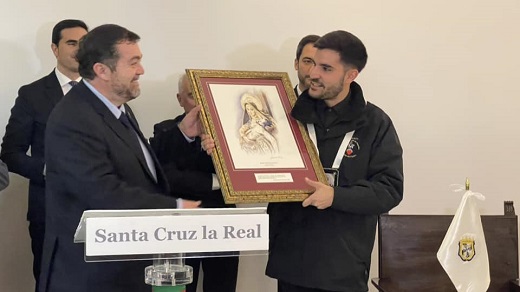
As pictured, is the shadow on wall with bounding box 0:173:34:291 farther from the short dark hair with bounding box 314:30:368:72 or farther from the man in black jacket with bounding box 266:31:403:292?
the short dark hair with bounding box 314:30:368:72

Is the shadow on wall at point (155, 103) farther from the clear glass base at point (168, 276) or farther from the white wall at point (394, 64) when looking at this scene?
the clear glass base at point (168, 276)

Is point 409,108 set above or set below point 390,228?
above

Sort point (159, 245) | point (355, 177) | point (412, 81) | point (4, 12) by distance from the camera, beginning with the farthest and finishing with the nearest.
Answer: point (412, 81) → point (4, 12) → point (355, 177) → point (159, 245)

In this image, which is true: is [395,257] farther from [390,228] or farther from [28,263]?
[28,263]

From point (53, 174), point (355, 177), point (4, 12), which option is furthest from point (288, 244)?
point (4, 12)

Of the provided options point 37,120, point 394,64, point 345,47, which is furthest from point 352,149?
point 37,120

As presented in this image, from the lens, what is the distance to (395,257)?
8.38 feet

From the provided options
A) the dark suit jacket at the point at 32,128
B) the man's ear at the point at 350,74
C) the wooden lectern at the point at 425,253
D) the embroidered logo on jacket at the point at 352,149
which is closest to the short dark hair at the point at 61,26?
the dark suit jacket at the point at 32,128

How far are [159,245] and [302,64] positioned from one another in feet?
5.62

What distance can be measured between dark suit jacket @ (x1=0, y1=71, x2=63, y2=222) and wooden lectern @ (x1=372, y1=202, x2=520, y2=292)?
5.13 ft

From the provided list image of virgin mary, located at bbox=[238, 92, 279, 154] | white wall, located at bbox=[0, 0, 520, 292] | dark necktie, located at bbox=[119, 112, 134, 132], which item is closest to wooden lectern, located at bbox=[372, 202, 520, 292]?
image of virgin mary, located at bbox=[238, 92, 279, 154]

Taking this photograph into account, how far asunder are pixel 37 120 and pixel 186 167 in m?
0.81

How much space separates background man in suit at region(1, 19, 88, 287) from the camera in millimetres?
2797

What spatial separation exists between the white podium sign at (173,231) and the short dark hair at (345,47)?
3.50ft
